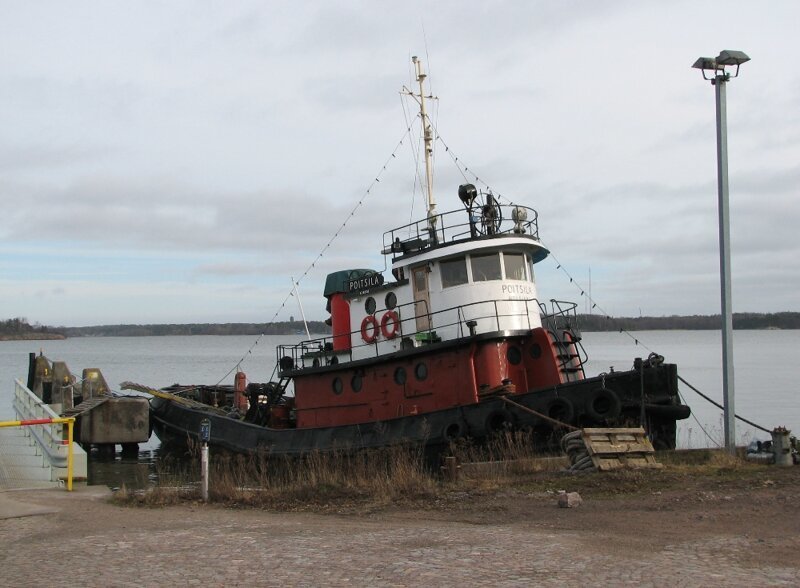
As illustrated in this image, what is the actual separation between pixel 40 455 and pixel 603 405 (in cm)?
999

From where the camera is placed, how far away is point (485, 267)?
1636cm

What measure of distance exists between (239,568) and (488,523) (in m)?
2.97

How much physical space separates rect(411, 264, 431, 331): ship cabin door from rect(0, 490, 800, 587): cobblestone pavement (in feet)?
24.4

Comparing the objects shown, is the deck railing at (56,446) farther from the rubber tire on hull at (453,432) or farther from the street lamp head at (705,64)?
the street lamp head at (705,64)

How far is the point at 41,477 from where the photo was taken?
14.5 metres

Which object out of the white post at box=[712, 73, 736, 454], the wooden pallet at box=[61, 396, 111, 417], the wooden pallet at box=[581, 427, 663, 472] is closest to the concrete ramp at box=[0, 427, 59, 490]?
the wooden pallet at box=[61, 396, 111, 417]

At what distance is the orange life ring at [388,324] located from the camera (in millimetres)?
16969

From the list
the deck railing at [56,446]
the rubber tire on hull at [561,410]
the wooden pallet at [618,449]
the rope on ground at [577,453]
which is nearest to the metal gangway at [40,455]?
the deck railing at [56,446]

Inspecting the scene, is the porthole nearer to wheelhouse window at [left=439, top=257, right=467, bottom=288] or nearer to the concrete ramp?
wheelhouse window at [left=439, top=257, right=467, bottom=288]

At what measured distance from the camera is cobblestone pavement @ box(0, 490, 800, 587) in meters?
6.50

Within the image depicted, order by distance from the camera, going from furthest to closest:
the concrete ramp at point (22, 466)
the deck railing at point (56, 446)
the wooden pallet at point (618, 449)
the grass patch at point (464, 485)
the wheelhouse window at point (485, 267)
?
the wheelhouse window at point (485, 267) → the concrete ramp at point (22, 466) → the deck railing at point (56, 446) → the wooden pallet at point (618, 449) → the grass patch at point (464, 485)

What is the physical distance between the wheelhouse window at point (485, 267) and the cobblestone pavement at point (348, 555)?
7.54m

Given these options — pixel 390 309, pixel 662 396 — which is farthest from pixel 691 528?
pixel 390 309

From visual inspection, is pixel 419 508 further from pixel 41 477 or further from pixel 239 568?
pixel 41 477
